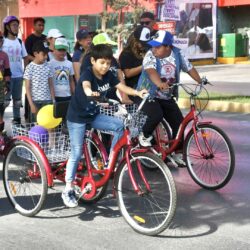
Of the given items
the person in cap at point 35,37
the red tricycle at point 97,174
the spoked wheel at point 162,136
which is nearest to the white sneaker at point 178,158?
the spoked wheel at point 162,136

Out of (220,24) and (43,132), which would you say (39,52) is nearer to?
(43,132)

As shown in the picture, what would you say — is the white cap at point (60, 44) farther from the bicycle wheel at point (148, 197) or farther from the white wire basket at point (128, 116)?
the bicycle wheel at point (148, 197)

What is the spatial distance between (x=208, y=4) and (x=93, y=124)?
927 inches

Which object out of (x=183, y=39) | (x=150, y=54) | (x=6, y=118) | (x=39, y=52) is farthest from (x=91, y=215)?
(x=183, y=39)

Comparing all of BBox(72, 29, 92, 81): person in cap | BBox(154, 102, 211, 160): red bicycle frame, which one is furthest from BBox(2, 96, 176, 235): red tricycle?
BBox(72, 29, 92, 81): person in cap

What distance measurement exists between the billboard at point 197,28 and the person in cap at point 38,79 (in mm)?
18423

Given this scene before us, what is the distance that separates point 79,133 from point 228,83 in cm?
1341

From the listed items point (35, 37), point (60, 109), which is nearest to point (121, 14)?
point (35, 37)

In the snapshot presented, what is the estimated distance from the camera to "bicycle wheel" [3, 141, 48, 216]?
520 centimetres

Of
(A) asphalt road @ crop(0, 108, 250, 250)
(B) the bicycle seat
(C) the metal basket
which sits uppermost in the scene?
(B) the bicycle seat

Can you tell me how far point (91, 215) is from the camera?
208 inches

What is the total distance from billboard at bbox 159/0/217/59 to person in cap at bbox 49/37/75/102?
18.2m

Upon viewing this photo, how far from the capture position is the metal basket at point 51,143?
5.16 m

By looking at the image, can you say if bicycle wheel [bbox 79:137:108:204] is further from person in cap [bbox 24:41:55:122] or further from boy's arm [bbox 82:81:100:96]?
person in cap [bbox 24:41:55:122]
